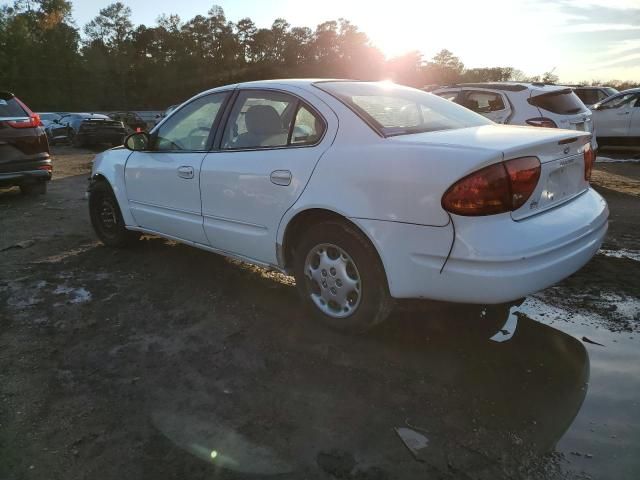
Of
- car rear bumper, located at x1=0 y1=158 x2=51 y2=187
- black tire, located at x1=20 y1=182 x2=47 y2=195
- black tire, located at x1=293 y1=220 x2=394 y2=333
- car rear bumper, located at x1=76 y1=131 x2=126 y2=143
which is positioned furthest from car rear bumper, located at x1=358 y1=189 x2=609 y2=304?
car rear bumper, located at x1=76 y1=131 x2=126 y2=143

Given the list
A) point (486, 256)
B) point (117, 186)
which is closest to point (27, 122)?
point (117, 186)

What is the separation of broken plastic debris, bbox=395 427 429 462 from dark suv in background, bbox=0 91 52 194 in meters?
7.84

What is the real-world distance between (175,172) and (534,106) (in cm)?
634

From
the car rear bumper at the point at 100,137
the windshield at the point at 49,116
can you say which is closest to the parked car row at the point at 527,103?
the car rear bumper at the point at 100,137

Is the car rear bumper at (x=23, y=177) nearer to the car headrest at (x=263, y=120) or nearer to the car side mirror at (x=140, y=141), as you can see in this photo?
the car side mirror at (x=140, y=141)

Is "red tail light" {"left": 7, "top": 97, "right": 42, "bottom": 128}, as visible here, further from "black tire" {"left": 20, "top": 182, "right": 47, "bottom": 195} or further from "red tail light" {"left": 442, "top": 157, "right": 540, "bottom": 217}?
"red tail light" {"left": 442, "top": 157, "right": 540, "bottom": 217}

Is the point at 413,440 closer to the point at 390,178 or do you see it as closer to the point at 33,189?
the point at 390,178

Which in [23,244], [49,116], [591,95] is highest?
[49,116]

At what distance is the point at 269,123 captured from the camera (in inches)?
141

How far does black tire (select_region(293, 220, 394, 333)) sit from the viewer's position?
2963 mm

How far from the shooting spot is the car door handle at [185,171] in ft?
13.2

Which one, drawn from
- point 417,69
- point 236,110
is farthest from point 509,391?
point 417,69

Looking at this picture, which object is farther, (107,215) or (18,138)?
(18,138)

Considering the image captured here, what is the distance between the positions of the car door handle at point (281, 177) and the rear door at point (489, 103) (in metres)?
6.09
